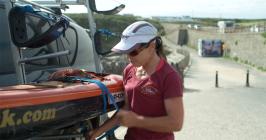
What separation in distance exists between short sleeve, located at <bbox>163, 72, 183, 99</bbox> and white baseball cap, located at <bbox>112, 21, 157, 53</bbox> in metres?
0.29

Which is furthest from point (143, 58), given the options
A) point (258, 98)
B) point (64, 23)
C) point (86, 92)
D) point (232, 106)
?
point (258, 98)

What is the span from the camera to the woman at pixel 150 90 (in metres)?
3.70

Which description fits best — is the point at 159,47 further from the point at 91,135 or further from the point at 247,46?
the point at 247,46

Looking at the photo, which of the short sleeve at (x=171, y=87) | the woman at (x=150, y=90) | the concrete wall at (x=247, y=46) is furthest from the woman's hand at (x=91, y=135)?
the concrete wall at (x=247, y=46)

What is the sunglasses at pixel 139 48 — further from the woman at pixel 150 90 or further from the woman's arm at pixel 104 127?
the woman's arm at pixel 104 127

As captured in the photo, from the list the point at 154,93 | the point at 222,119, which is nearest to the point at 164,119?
the point at 154,93

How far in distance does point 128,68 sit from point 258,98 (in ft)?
51.1

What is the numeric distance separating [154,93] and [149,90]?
0.04m

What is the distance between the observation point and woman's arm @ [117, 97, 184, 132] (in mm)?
3680

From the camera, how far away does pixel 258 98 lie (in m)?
19.1

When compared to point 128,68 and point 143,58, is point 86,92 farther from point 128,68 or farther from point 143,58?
point 143,58

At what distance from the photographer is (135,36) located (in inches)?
148

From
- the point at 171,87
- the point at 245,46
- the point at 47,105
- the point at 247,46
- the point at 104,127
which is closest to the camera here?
the point at 171,87

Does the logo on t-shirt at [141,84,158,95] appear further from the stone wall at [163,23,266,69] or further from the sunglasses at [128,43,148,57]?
the stone wall at [163,23,266,69]
